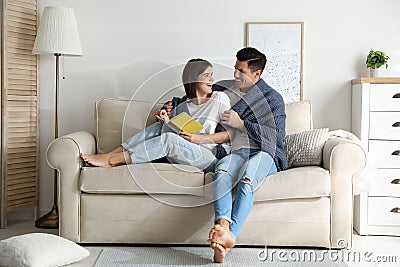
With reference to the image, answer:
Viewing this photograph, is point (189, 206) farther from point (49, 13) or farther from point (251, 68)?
point (49, 13)

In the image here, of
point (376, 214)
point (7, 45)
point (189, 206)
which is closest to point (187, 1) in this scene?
point (7, 45)

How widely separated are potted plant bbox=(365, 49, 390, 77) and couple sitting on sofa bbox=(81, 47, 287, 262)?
93 cm

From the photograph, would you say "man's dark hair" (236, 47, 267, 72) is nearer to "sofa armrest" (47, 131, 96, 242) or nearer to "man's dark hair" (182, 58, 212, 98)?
"man's dark hair" (182, 58, 212, 98)

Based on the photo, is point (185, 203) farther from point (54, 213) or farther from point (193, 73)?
point (54, 213)

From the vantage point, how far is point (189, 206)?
358 cm

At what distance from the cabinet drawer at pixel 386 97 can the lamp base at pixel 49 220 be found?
2246 mm

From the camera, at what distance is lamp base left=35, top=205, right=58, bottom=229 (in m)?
4.26

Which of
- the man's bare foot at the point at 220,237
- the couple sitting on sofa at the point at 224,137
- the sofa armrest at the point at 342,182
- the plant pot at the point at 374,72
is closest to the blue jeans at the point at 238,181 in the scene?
the couple sitting on sofa at the point at 224,137

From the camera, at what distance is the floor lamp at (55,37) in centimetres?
422

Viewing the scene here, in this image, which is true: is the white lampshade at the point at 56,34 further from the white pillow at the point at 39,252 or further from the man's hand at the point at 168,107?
the white pillow at the point at 39,252

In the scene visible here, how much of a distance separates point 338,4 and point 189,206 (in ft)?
6.39

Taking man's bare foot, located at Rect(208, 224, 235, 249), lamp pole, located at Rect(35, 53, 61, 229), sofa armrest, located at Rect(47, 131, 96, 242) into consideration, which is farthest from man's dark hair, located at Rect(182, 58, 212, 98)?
lamp pole, located at Rect(35, 53, 61, 229)

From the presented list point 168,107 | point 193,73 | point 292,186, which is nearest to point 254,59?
point 193,73

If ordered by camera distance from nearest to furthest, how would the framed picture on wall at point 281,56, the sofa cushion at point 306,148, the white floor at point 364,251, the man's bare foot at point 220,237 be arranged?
the man's bare foot at point 220,237
the white floor at point 364,251
the sofa cushion at point 306,148
the framed picture on wall at point 281,56
